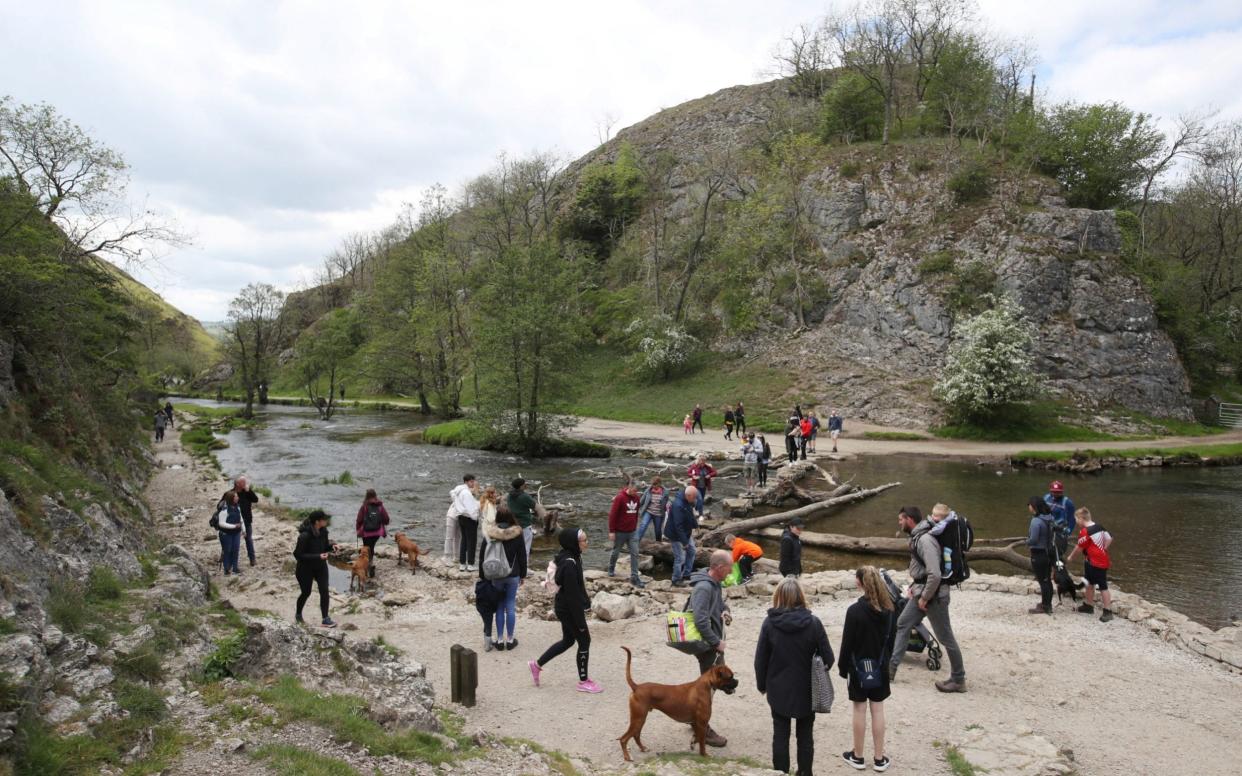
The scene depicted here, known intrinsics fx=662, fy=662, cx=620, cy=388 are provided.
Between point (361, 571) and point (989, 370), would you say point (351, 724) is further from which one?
point (989, 370)

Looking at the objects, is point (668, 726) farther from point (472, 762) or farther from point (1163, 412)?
point (1163, 412)

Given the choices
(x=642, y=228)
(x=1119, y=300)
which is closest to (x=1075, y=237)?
(x=1119, y=300)

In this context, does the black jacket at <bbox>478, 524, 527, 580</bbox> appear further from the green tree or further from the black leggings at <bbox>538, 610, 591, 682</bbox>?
the green tree

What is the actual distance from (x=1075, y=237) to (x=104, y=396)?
53.9m

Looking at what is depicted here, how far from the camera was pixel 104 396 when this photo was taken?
72.1 ft

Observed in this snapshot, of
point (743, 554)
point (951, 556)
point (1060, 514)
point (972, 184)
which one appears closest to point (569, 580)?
point (951, 556)

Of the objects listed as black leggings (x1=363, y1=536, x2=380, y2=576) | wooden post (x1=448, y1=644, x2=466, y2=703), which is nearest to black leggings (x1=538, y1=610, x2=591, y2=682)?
wooden post (x1=448, y1=644, x2=466, y2=703)

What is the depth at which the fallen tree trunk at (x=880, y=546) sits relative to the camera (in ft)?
51.4

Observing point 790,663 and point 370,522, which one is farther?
point 370,522

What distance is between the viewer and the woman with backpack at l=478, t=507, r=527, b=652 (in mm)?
9062

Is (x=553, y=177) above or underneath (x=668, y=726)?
above

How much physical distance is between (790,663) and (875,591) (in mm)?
1095

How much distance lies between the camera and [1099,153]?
49.1 meters

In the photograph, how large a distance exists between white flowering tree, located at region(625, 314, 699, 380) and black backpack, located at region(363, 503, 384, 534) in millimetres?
39177
